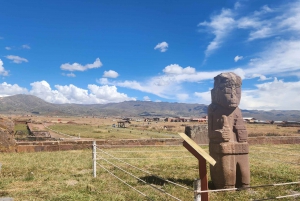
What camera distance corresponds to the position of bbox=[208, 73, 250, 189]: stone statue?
6957 millimetres

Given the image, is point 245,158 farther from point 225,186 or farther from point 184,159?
point 184,159

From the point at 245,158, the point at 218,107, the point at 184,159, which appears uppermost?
the point at 218,107

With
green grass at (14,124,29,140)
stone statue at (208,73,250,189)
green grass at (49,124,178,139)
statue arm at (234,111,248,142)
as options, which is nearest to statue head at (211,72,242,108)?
stone statue at (208,73,250,189)

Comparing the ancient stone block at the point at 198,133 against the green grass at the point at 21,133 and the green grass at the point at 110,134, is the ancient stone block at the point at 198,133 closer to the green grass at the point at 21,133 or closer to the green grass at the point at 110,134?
the green grass at the point at 110,134

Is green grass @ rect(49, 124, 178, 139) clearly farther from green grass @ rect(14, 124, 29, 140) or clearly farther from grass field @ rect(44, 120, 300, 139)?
green grass @ rect(14, 124, 29, 140)

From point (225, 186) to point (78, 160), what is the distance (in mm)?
6839

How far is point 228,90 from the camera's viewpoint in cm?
740

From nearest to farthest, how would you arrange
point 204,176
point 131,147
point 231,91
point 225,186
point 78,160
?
point 204,176 < point 225,186 < point 231,91 < point 78,160 < point 131,147

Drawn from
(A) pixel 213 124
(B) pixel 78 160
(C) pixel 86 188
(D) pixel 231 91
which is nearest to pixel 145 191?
(C) pixel 86 188

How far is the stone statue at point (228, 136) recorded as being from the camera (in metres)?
6.96

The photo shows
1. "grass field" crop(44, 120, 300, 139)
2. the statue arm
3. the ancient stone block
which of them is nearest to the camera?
the statue arm

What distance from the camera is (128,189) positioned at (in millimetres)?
7285

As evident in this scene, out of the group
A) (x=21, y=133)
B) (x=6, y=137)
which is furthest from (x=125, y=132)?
(x=6, y=137)

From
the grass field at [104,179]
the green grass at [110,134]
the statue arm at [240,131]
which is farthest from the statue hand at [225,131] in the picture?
the green grass at [110,134]
